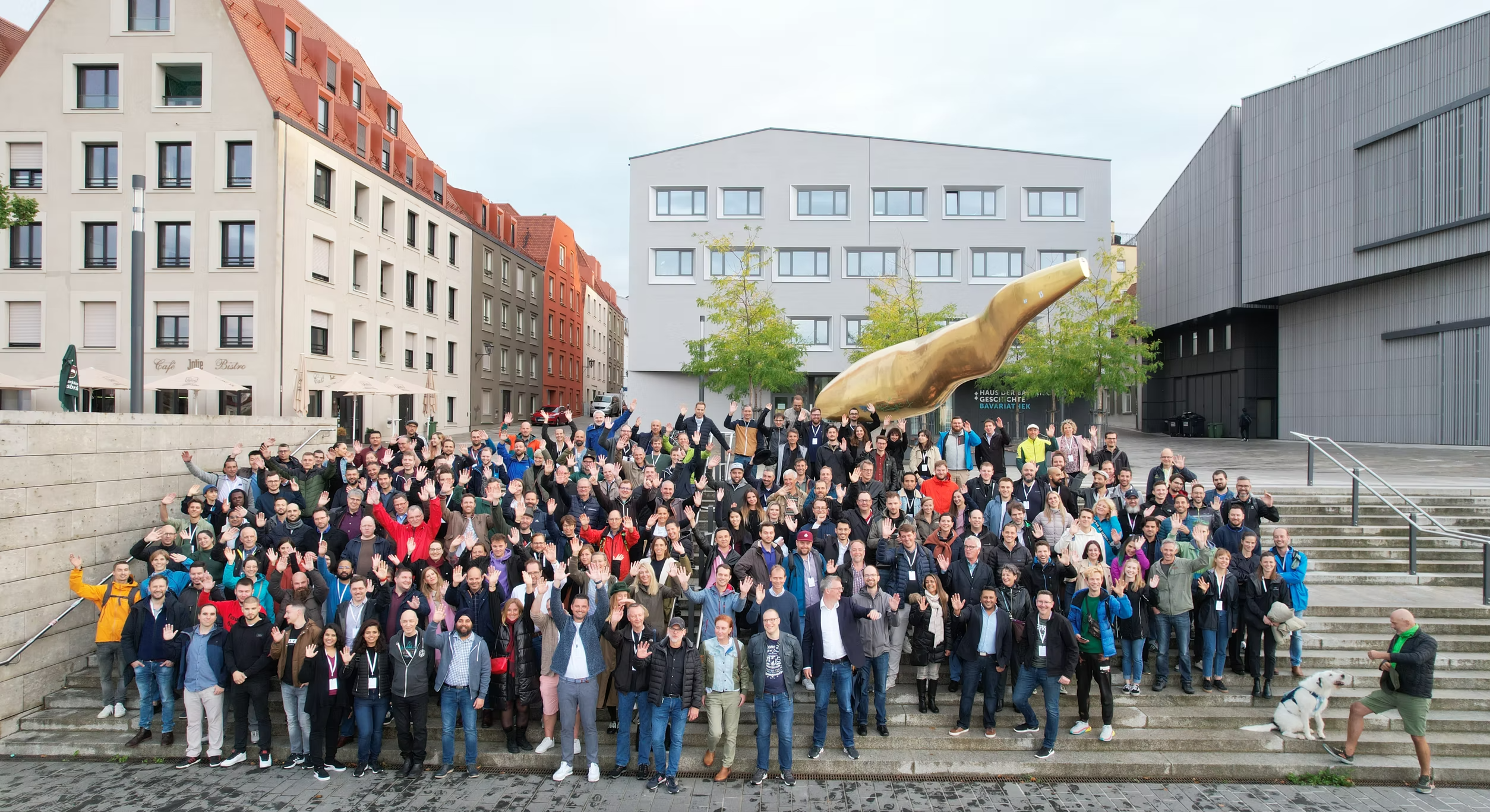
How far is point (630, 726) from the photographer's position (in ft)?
27.4

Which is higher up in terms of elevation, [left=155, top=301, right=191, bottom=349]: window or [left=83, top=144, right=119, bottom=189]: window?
[left=83, top=144, right=119, bottom=189]: window

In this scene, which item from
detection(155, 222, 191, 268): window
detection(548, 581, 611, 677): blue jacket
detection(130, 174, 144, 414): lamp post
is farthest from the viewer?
detection(155, 222, 191, 268): window

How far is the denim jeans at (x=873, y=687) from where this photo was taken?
8500 millimetres

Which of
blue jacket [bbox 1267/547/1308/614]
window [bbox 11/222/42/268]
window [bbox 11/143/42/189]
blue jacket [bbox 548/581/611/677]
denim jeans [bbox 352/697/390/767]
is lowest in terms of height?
denim jeans [bbox 352/697/390/767]

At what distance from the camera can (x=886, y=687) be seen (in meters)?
8.81

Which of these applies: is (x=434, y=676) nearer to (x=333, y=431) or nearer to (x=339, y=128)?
(x=333, y=431)

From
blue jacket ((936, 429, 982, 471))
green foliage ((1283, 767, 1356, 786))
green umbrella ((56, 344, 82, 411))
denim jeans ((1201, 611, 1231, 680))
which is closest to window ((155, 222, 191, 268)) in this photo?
green umbrella ((56, 344, 82, 411))

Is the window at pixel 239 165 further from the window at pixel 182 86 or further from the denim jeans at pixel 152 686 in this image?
the denim jeans at pixel 152 686

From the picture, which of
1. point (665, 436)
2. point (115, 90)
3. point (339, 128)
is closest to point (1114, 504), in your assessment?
point (665, 436)

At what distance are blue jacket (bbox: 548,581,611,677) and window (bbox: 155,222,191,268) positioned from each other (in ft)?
89.2

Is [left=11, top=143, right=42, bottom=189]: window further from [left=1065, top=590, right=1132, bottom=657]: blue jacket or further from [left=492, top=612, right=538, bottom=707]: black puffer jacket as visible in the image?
[left=1065, top=590, right=1132, bottom=657]: blue jacket

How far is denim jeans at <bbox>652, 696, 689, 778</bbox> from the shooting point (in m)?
7.89

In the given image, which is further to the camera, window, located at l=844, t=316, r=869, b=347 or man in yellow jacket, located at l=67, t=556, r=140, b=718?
window, located at l=844, t=316, r=869, b=347

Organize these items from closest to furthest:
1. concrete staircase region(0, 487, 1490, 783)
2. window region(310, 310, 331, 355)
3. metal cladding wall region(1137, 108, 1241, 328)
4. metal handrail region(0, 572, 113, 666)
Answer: concrete staircase region(0, 487, 1490, 783)
metal handrail region(0, 572, 113, 666)
window region(310, 310, 331, 355)
metal cladding wall region(1137, 108, 1241, 328)
